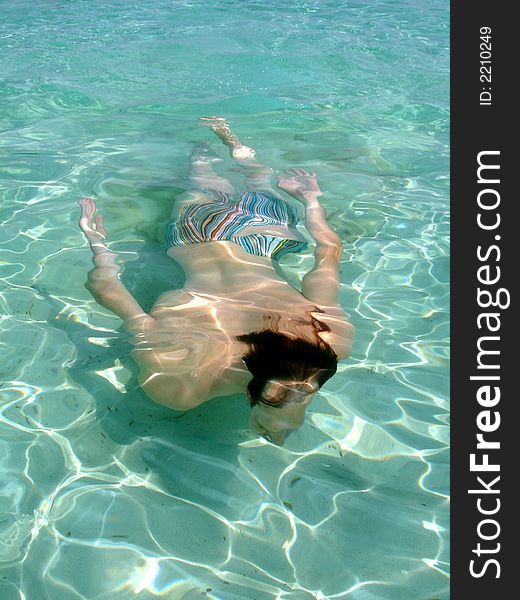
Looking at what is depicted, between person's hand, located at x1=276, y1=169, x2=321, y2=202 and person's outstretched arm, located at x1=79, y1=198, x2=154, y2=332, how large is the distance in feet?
5.59

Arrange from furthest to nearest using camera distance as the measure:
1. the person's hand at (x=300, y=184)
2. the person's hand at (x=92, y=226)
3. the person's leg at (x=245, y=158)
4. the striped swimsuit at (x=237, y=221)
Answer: the person's leg at (x=245, y=158), the person's hand at (x=300, y=184), the person's hand at (x=92, y=226), the striped swimsuit at (x=237, y=221)

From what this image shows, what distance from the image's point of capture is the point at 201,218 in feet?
14.5

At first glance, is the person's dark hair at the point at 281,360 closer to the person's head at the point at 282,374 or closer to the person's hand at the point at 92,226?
the person's head at the point at 282,374

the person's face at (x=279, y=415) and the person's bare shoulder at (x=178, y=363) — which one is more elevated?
the person's bare shoulder at (x=178, y=363)

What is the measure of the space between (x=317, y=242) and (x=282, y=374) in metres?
2.20

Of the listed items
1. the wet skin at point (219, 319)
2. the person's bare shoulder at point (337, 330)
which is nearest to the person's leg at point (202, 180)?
the wet skin at point (219, 319)

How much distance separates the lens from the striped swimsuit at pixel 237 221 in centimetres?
404

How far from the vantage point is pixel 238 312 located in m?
2.94

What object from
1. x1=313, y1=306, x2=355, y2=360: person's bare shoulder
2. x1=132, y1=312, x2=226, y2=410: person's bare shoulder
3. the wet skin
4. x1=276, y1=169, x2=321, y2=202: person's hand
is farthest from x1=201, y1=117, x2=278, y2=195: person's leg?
x1=132, y1=312, x2=226, y2=410: person's bare shoulder

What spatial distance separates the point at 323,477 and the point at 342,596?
575 millimetres

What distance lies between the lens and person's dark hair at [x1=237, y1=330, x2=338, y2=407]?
2368 millimetres

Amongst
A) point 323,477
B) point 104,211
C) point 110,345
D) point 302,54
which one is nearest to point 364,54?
point 302,54

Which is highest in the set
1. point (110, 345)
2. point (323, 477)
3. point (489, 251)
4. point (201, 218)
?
point (201, 218)

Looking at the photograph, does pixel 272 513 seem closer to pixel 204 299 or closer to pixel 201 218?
pixel 204 299
